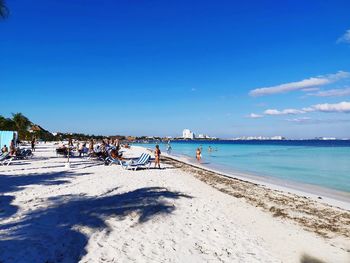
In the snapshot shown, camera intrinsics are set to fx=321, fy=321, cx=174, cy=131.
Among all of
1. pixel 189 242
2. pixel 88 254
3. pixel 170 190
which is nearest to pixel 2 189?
pixel 170 190

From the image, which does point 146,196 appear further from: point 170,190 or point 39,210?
point 39,210

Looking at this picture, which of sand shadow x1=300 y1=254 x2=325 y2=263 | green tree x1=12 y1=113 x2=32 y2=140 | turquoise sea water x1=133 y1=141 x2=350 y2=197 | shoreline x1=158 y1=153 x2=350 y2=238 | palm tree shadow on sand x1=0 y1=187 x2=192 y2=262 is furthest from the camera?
green tree x1=12 y1=113 x2=32 y2=140

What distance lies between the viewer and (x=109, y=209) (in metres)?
7.81

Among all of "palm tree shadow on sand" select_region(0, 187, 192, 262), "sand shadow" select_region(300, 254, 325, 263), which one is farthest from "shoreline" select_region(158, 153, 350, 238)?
"palm tree shadow on sand" select_region(0, 187, 192, 262)

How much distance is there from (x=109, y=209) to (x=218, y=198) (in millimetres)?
3980

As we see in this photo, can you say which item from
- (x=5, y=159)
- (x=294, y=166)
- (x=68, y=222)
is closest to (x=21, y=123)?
(x=5, y=159)

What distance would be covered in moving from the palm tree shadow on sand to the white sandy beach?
0.01 meters

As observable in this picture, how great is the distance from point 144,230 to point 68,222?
1.57 m

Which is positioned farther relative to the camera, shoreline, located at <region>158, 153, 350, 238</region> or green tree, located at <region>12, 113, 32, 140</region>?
green tree, located at <region>12, 113, 32, 140</region>

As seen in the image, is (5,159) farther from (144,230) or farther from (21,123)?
(21,123)

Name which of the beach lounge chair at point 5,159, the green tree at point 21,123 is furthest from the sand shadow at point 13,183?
the green tree at point 21,123

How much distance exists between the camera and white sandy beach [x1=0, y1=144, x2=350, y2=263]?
5.24 metres

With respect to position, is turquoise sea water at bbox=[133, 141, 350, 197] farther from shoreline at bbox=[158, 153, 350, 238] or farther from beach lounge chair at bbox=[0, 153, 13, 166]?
beach lounge chair at bbox=[0, 153, 13, 166]

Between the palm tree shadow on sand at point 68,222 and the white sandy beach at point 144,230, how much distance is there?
14 mm
